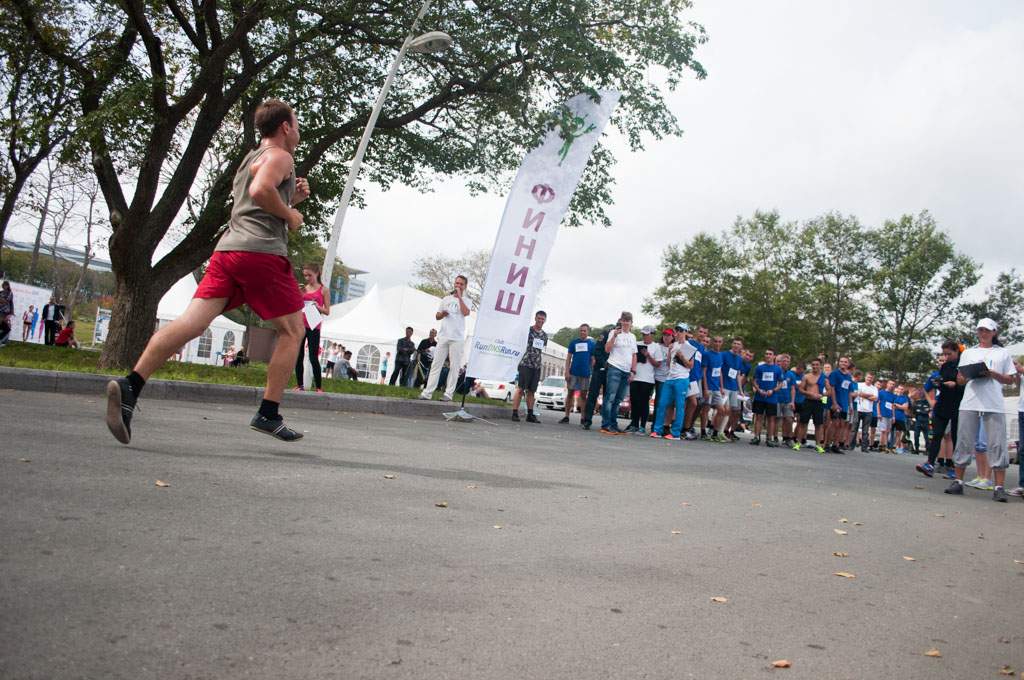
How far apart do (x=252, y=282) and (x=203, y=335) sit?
93.5 feet

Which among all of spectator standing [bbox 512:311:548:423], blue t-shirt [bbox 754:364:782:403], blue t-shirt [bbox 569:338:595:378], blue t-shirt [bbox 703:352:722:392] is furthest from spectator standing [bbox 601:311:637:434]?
blue t-shirt [bbox 754:364:782:403]

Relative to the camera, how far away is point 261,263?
4.72 meters

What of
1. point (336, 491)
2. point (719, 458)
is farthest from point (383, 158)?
point (336, 491)

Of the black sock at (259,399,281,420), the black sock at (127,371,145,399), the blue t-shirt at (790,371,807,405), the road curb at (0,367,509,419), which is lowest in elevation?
the road curb at (0,367,509,419)

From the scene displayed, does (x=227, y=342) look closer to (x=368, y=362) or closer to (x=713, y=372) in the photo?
(x=368, y=362)

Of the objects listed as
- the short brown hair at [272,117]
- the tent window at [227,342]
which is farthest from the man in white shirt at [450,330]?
the tent window at [227,342]

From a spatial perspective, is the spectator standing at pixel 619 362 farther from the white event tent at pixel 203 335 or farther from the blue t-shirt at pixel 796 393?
the white event tent at pixel 203 335

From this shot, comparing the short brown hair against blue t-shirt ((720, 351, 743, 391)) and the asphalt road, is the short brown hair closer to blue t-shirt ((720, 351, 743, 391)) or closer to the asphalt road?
the asphalt road

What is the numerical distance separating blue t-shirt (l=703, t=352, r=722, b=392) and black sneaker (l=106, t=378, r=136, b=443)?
11573 millimetres

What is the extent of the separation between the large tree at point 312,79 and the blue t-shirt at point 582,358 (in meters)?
3.57

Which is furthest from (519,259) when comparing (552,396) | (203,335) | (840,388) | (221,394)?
(203,335)

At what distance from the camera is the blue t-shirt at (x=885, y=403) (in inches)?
856

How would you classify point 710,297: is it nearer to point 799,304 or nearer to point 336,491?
point 799,304

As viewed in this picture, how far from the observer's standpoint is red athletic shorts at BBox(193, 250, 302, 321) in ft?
15.3
